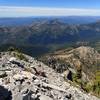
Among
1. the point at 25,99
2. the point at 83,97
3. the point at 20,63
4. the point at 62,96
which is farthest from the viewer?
the point at 20,63

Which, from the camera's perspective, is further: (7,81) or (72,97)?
(72,97)

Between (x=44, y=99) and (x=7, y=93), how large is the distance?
4820 mm

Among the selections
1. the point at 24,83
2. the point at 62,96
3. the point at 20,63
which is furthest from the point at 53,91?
the point at 20,63

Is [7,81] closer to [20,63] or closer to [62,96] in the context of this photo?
[62,96]

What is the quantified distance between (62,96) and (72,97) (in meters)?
3.35

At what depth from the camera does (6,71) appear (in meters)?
47.0

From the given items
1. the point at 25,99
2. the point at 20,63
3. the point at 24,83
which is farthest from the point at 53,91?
the point at 20,63

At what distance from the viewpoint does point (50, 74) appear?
6366 cm

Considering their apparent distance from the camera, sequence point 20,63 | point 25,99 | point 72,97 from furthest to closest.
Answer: point 20,63 → point 72,97 → point 25,99

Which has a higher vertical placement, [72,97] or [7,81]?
[7,81]

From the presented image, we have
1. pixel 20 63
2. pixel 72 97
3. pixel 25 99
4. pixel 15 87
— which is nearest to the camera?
pixel 25 99

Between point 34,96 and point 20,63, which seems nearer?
point 34,96

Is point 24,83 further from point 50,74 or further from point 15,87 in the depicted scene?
point 50,74

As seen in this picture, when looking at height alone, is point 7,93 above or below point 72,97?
above
